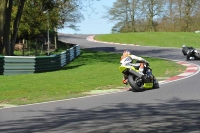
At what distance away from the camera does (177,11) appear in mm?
69375

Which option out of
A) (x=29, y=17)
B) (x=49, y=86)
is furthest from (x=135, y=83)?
(x=29, y=17)

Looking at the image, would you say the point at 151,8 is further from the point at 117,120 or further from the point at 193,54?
the point at 117,120

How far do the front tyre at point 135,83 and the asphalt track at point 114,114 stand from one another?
27cm

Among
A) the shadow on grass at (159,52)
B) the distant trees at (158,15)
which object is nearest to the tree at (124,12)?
the distant trees at (158,15)

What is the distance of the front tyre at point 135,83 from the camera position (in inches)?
515

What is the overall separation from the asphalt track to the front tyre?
27 cm

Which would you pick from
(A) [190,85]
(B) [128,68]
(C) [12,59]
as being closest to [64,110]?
(B) [128,68]

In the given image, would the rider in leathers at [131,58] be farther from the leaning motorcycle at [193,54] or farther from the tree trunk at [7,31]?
the leaning motorcycle at [193,54]

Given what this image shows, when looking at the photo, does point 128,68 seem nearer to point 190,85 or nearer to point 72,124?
point 190,85

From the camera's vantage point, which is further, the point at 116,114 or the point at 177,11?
the point at 177,11

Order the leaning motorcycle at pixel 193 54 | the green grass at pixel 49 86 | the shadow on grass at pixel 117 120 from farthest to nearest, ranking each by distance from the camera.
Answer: the leaning motorcycle at pixel 193 54 → the green grass at pixel 49 86 → the shadow on grass at pixel 117 120

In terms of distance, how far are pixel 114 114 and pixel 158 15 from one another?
6361 cm

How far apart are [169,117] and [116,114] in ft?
3.81

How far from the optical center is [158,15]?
71438 mm
